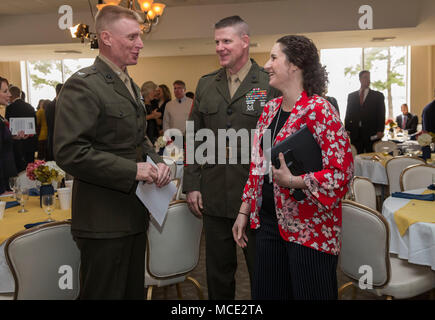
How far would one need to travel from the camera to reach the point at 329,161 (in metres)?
1.58

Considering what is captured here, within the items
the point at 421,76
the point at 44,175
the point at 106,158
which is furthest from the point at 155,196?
the point at 421,76

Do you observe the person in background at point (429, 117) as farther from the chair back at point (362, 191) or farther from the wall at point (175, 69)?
the wall at point (175, 69)

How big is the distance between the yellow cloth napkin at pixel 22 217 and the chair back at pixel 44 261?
1.01ft

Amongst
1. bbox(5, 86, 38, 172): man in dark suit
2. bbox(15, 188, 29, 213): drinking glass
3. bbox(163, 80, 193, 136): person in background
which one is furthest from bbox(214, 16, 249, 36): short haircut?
bbox(5, 86, 38, 172): man in dark suit

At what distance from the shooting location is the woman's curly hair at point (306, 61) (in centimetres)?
170

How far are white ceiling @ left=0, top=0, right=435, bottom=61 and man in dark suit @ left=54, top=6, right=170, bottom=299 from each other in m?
7.56

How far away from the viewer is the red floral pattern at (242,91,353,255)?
5.15 feet

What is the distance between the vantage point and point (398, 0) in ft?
28.6

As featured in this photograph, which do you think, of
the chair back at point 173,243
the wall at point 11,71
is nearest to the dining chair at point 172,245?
the chair back at point 173,243

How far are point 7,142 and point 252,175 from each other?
9.87ft

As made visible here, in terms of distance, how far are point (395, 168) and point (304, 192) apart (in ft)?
11.3

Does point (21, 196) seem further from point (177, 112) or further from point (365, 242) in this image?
point (177, 112)

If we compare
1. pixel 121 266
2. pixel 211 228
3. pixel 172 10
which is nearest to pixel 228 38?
pixel 211 228

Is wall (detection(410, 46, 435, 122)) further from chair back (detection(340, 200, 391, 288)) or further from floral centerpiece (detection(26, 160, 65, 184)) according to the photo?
floral centerpiece (detection(26, 160, 65, 184))
